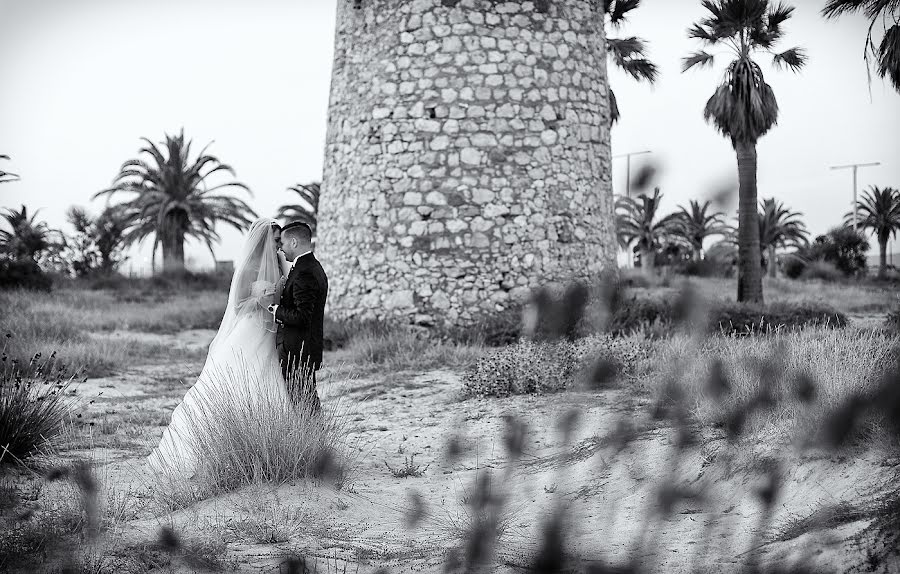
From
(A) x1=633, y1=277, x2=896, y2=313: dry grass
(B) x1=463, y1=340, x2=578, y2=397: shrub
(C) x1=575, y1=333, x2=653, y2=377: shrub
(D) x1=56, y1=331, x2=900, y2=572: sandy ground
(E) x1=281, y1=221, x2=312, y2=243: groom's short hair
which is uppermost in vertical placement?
(E) x1=281, y1=221, x2=312, y2=243: groom's short hair

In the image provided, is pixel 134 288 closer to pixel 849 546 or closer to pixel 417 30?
pixel 417 30

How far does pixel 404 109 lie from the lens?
41.7ft

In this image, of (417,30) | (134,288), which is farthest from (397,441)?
(134,288)

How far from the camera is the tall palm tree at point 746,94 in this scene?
17.5m

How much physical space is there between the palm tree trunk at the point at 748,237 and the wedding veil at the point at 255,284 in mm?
14176

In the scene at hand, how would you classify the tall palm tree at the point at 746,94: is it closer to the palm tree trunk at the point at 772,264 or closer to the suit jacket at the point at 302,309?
the suit jacket at the point at 302,309

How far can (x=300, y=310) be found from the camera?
19.5 feet

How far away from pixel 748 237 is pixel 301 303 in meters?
14.7

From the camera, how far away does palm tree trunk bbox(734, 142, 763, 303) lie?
59.2 feet

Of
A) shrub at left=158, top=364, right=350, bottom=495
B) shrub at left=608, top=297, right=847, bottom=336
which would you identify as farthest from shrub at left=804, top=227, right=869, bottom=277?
shrub at left=158, top=364, right=350, bottom=495

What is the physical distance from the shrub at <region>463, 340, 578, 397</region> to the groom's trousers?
7.74 feet

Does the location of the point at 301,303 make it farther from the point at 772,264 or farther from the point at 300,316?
the point at 772,264

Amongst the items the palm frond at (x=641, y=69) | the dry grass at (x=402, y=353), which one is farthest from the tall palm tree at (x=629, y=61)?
the dry grass at (x=402, y=353)

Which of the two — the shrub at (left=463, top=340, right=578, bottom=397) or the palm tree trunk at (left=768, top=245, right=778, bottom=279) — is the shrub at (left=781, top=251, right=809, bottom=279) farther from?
the shrub at (left=463, top=340, right=578, bottom=397)
